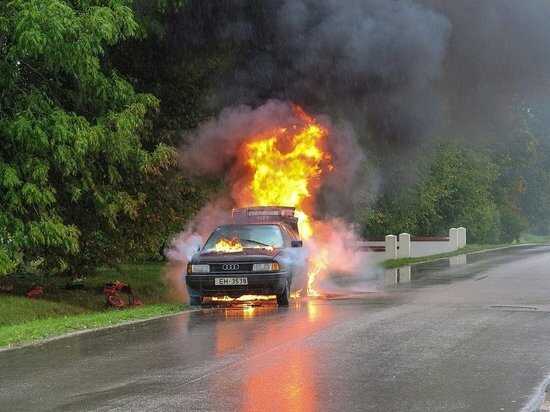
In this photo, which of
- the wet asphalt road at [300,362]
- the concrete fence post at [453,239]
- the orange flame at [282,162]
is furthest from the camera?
the concrete fence post at [453,239]

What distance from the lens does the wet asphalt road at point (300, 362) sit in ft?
21.9

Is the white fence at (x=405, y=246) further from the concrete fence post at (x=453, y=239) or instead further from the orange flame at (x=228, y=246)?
the orange flame at (x=228, y=246)

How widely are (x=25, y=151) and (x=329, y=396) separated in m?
9.04

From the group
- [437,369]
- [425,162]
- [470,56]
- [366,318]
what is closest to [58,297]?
[366,318]

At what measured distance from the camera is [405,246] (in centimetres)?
3672

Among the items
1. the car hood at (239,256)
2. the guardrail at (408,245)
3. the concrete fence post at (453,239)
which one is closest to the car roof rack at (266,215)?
the car hood at (239,256)

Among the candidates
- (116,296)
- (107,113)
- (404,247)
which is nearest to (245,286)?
(107,113)

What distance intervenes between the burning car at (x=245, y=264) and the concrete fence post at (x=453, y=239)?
26280 millimetres

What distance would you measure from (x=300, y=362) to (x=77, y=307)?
37.5 ft

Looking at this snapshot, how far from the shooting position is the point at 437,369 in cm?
806

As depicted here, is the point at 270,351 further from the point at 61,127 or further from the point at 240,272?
the point at 61,127

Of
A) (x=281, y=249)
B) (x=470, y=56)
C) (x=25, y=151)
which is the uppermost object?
(x=470, y=56)

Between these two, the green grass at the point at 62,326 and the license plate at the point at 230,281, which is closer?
the green grass at the point at 62,326

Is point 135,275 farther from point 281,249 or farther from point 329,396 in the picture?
point 329,396
